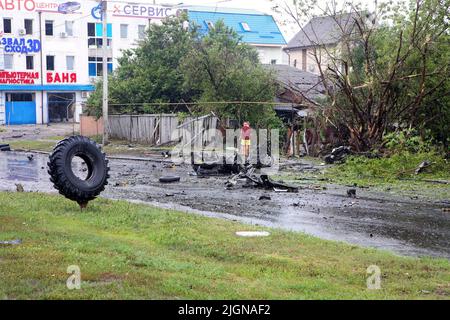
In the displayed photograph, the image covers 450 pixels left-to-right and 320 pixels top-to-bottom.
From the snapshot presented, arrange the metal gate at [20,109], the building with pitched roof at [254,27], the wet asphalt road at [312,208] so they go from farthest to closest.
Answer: the building with pitched roof at [254,27]
the metal gate at [20,109]
the wet asphalt road at [312,208]

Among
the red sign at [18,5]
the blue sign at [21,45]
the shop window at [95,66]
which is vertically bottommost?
the shop window at [95,66]

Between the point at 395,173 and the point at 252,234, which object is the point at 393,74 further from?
the point at 252,234

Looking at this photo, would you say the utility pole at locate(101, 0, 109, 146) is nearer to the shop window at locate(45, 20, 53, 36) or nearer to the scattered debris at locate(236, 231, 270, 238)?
the scattered debris at locate(236, 231, 270, 238)

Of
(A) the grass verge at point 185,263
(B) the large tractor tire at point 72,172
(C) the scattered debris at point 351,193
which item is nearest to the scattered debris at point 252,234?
(A) the grass verge at point 185,263

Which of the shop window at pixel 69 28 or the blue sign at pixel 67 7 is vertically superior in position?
the blue sign at pixel 67 7

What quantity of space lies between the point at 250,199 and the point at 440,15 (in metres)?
12.2

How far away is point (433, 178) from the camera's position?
20109mm

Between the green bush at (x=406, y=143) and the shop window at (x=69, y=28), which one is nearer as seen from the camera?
the green bush at (x=406, y=143)

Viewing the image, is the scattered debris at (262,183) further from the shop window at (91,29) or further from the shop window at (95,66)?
the shop window at (91,29)

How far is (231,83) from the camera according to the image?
3275cm

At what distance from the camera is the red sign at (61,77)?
5950 centimetres

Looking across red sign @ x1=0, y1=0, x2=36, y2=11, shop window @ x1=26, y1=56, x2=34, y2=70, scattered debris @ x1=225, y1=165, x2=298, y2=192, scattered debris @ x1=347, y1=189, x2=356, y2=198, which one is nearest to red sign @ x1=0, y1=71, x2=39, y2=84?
shop window @ x1=26, y1=56, x2=34, y2=70

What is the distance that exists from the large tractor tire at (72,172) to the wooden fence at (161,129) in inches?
→ 624
